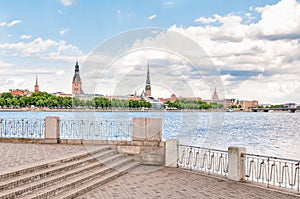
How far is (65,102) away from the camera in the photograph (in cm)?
7669

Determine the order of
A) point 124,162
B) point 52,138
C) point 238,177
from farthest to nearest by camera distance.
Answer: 1. point 52,138
2. point 124,162
3. point 238,177

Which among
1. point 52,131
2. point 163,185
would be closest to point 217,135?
point 52,131

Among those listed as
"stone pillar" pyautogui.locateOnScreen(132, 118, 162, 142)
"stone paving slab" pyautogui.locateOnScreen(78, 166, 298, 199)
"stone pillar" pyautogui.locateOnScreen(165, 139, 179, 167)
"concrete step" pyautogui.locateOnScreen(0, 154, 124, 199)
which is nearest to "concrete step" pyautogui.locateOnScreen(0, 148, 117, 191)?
"concrete step" pyautogui.locateOnScreen(0, 154, 124, 199)

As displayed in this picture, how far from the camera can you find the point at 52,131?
16.9m

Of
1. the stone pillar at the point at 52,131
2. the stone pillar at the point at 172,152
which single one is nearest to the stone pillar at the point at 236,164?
the stone pillar at the point at 172,152

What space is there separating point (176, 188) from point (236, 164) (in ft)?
7.26

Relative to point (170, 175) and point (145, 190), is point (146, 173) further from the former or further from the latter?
point (145, 190)

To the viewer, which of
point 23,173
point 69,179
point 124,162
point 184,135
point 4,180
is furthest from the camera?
point 184,135

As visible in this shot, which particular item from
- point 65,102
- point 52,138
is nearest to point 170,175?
point 52,138

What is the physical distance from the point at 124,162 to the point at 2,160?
174 inches

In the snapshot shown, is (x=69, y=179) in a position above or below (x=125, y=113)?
below

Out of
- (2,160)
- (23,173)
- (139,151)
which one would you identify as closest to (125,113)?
(139,151)

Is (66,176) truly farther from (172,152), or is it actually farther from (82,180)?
(172,152)

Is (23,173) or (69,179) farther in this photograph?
(69,179)
